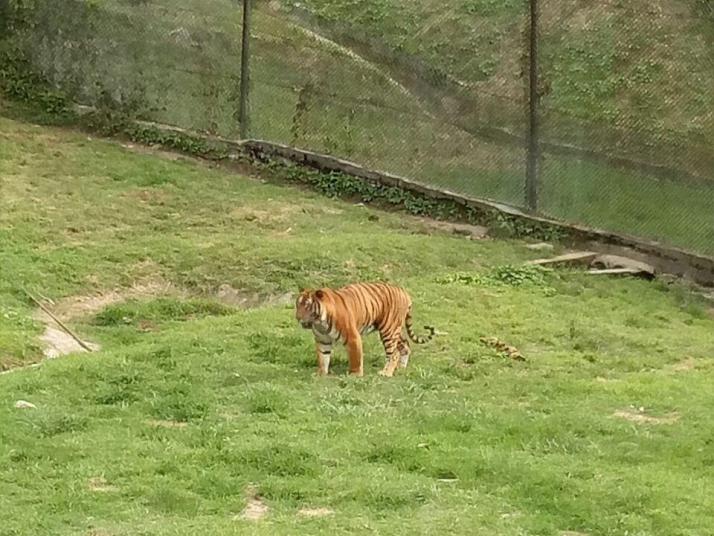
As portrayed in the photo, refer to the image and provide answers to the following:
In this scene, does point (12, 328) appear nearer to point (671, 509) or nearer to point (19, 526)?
point (19, 526)

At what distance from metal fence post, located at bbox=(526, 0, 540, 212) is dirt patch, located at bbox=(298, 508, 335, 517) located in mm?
7380

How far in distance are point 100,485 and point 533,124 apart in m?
7.62

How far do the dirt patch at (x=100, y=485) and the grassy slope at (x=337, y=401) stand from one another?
0.5 inches

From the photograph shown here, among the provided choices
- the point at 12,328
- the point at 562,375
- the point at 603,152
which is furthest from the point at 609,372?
the point at 603,152

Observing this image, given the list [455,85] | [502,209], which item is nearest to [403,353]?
[502,209]

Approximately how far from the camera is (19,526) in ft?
16.2

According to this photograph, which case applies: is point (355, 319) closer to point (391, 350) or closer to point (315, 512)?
point (391, 350)

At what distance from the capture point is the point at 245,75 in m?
14.6

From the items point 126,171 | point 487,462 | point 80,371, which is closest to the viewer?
point 487,462

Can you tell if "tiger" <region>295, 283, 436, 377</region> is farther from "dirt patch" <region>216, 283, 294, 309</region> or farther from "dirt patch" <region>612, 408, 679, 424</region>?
"dirt patch" <region>216, 283, 294, 309</region>

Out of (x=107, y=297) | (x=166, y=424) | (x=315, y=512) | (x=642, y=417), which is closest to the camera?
(x=315, y=512)

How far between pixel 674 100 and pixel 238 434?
22.3ft

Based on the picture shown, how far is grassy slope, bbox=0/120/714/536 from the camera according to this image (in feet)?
17.1

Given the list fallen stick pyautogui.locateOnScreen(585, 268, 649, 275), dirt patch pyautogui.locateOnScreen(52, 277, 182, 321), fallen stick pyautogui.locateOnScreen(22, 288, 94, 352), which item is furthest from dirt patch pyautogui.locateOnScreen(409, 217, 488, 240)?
fallen stick pyautogui.locateOnScreen(22, 288, 94, 352)
